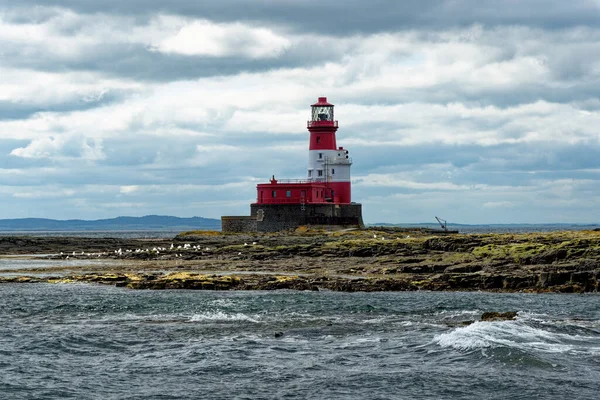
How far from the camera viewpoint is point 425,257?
43094 mm

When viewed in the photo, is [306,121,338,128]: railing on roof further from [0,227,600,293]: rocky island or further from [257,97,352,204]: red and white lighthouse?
[0,227,600,293]: rocky island

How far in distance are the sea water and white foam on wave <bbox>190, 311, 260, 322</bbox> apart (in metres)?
0.07

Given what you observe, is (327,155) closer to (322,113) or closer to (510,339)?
(322,113)

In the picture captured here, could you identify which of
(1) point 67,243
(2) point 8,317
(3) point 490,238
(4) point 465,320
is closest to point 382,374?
(4) point 465,320

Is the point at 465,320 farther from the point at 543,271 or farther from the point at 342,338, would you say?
the point at 543,271

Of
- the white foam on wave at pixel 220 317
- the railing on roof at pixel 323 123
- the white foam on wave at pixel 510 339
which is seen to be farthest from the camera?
the railing on roof at pixel 323 123

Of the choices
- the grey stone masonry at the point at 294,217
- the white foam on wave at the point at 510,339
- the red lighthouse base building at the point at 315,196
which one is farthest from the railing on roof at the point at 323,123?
the white foam on wave at the point at 510,339

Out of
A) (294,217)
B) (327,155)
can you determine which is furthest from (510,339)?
(327,155)

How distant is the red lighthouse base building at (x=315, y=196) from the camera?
75.5 meters

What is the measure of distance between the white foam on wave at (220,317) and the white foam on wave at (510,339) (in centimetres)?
714

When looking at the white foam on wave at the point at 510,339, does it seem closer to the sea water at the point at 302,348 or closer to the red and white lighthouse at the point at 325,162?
the sea water at the point at 302,348

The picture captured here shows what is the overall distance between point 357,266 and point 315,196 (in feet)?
113

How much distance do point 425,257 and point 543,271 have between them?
920 centimetres

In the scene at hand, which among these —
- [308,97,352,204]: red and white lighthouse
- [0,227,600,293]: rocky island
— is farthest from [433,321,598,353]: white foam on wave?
[308,97,352,204]: red and white lighthouse
